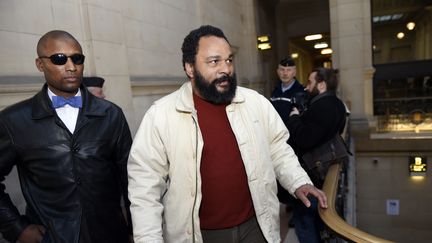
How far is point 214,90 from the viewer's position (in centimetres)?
185

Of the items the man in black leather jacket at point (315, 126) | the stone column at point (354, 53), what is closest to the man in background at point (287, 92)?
the man in black leather jacket at point (315, 126)

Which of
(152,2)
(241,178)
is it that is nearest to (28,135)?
(241,178)

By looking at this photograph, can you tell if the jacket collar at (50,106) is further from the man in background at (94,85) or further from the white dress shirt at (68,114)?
the man in background at (94,85)

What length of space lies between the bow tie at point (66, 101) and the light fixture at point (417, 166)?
8339 millimetres

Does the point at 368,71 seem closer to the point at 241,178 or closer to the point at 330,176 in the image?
the point at 330,176

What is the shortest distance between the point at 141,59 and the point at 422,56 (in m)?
8.28

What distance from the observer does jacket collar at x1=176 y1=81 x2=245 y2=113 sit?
1.81m

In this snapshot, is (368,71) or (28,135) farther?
(368,71)

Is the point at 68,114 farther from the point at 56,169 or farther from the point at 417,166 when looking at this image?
the point at 417,166

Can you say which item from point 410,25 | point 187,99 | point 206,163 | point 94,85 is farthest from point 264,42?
point 206,163

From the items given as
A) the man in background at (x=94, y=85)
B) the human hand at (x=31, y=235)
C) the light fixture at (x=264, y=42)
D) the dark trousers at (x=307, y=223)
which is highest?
the light fixture at (x=264, y=42)

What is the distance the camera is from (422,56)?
8992 mm

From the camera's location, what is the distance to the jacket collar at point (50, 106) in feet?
5.75

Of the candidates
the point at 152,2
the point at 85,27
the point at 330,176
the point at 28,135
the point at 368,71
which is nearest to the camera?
the point at 28,135
